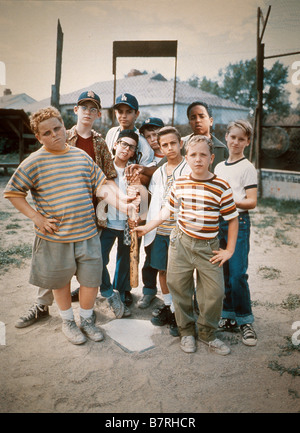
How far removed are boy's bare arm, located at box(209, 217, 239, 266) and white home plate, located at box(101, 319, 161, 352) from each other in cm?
96

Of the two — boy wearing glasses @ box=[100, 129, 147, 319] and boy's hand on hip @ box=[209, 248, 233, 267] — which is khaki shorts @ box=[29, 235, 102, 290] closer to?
boy wearing glasses @ box=[100, 129, 147, 319]

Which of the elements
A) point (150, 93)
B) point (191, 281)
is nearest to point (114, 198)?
point (191, 281)

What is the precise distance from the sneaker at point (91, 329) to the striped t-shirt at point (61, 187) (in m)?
0.81

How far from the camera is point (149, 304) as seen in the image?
3301 mm

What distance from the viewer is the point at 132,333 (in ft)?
9.05

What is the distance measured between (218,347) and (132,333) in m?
0.76

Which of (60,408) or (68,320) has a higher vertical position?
(68,320)

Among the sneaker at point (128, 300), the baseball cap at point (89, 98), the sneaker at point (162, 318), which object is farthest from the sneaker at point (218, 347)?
the baseball cap at point (89, 98)

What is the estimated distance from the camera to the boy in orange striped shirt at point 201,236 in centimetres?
226

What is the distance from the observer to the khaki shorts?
93.4 inches

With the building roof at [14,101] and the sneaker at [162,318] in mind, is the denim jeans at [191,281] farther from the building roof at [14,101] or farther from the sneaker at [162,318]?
the building roof at [14,101]
